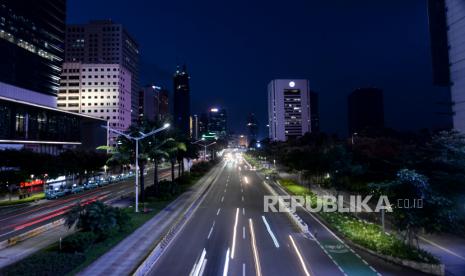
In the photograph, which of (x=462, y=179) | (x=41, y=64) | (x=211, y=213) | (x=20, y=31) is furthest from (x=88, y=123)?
(x=462, y=179)

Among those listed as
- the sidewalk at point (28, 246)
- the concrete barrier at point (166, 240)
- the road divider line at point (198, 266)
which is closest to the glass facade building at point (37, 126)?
the concrete barrier at point (166, 240)

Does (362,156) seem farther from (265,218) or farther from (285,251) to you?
(285,251)

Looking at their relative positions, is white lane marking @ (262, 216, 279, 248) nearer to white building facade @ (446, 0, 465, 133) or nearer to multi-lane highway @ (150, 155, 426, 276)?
multi-lane highway @ (150, 155, 426, 276)

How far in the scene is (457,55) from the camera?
52719mm

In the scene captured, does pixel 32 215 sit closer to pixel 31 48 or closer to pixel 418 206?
pixel 418 206

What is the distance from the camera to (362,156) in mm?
53156

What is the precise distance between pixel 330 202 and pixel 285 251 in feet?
60.6

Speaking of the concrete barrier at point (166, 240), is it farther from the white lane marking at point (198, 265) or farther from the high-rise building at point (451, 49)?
the high-rise building at point (451, 49)

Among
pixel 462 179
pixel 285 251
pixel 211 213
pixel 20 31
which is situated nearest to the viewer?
pixel 285 251

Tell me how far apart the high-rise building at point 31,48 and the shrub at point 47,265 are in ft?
258

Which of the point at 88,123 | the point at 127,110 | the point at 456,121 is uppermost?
the point at 127,110

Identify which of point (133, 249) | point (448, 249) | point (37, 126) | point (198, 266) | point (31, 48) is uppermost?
point (31, 48)

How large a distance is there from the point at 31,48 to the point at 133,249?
9795 cm

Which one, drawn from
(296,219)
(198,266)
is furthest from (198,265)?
(296,219)
